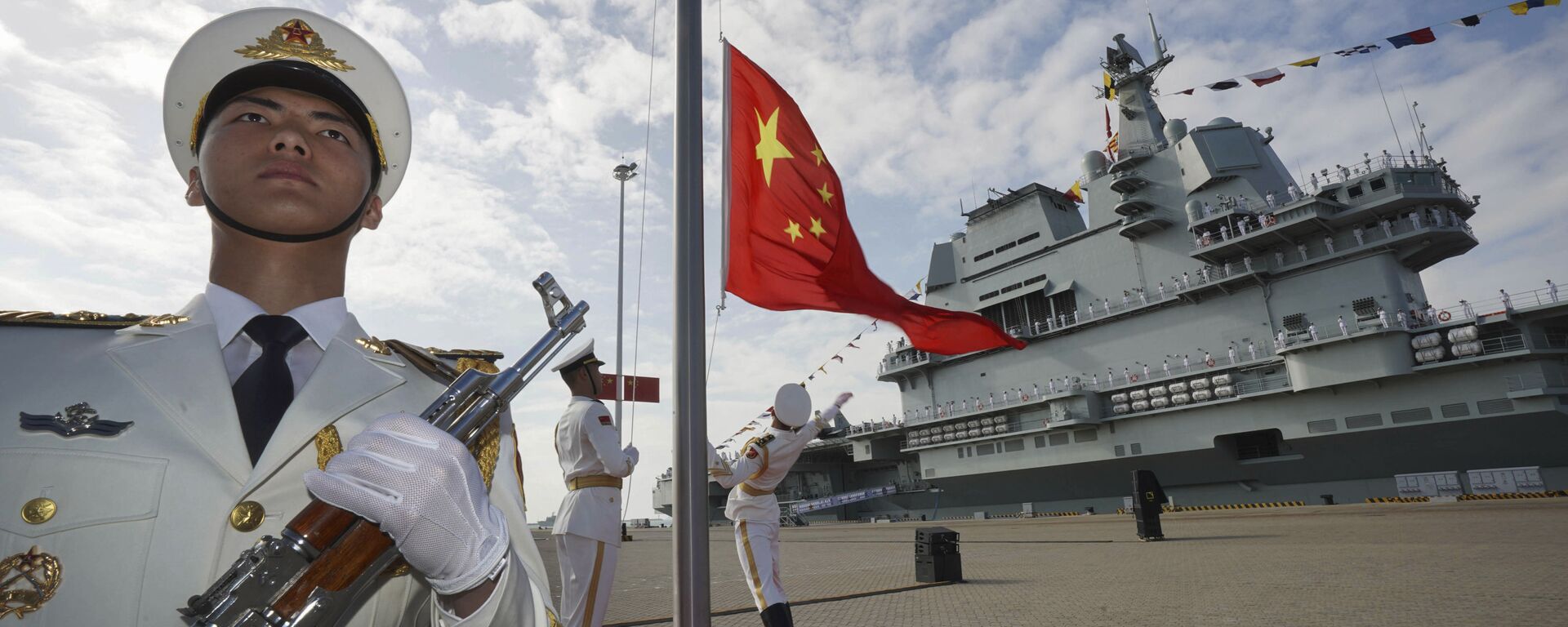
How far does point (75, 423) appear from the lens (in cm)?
126

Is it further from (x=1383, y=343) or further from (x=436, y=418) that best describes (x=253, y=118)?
(x=1383, y=343)

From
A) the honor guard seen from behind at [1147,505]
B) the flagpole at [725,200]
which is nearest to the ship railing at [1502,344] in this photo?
the honor guard seen from behind at [1147,505]

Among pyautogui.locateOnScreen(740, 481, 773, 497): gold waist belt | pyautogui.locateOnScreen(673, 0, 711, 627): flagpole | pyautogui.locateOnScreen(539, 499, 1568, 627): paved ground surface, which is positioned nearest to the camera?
pyautogui.locateOnScreen(673, 0, 711, 627): flagpole

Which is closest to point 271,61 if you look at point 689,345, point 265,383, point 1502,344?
point 265,383

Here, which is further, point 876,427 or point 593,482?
point 876,427

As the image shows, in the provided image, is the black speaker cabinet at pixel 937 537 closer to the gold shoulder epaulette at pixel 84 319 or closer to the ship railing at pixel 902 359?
the gold shoulder epaulette at pixel 84 319

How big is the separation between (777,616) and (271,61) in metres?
4.57

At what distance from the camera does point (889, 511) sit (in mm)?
36562

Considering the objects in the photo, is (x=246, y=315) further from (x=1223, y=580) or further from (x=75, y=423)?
(x=1223, y=580)

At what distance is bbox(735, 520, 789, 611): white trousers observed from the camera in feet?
17.0

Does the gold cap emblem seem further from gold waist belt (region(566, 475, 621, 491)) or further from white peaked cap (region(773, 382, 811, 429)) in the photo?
white peaked cap (region(773, 382, 811, 429))

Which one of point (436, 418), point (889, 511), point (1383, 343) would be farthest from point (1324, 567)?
point (889, 511)

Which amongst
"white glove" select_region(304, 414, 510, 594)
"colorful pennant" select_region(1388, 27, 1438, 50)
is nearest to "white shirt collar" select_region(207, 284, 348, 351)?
"white glove" select_region(304, 414, 510, 594)

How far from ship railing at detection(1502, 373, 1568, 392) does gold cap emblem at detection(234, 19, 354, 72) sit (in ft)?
83.4
